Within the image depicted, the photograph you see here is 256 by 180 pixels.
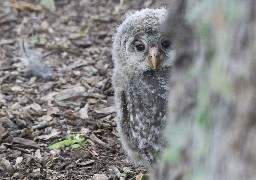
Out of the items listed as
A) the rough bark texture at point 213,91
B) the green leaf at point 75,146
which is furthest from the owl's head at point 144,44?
the rough bark texture at point 213,91

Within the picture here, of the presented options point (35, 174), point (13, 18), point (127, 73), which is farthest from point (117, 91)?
point (13, 18)

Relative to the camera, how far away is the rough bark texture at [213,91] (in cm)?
209

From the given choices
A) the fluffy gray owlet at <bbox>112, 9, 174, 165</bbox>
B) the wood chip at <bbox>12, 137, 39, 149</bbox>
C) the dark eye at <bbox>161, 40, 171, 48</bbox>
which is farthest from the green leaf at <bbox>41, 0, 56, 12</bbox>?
the dark eye at <bbox>161, 40, 171, 48</bbox>

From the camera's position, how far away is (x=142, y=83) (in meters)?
4.61

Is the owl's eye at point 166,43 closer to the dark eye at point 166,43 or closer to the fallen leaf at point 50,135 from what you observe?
the dark eye at point 166,43

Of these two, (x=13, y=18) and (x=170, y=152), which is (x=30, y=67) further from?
(x=170, y=152)

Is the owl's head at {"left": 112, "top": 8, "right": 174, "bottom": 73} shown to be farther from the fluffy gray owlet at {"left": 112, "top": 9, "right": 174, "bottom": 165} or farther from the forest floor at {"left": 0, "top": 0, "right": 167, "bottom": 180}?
the forest floor at {"left": 0, "top": 0, "right": 167, "bottom": 180}

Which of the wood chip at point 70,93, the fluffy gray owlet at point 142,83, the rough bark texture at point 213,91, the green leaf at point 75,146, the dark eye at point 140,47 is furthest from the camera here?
the wood chip at point 70,93

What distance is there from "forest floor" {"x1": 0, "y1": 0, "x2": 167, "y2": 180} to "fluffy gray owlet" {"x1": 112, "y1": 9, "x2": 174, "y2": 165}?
1.28 ft

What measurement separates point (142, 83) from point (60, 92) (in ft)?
6.39

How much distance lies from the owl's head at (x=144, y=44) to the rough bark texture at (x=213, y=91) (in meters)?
2.25

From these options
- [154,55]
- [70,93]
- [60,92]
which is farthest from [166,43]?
[60,92]

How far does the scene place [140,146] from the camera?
4539 mm

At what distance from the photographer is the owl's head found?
4.65m
